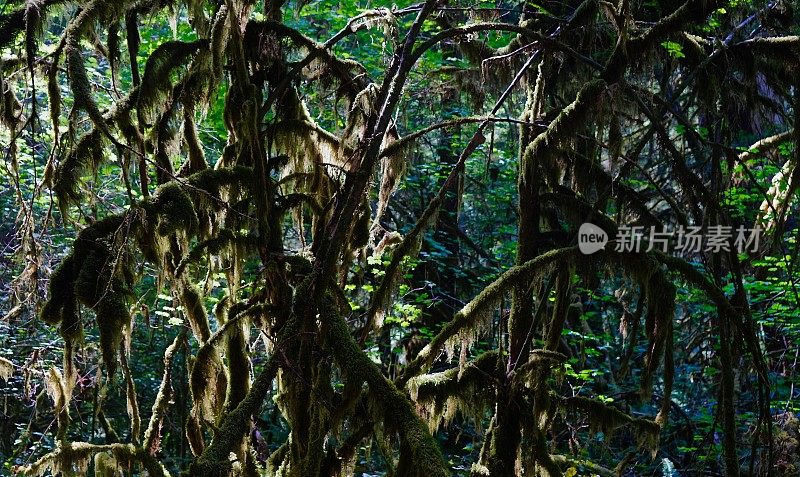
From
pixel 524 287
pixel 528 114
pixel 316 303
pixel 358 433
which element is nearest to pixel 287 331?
pixel 316 303

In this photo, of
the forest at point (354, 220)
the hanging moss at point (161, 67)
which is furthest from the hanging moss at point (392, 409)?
the hanging moss at point (161, 67)

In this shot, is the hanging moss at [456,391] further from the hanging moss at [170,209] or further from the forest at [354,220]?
the hanging moss at [170,209]

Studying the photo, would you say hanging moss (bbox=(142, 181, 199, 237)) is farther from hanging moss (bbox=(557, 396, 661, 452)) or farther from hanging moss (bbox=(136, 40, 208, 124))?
hanging moss (bbox=(557, 396, 661, 452))

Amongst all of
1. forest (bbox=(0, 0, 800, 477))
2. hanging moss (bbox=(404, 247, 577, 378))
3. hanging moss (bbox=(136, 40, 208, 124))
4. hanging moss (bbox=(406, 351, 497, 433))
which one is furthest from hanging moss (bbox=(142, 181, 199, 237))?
hanging moss (bbox=(406, 351, 497, 433))

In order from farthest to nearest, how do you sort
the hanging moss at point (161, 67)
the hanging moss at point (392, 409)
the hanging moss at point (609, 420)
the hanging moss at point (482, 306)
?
the hanging moss at point (609, 420), the hanging moss at point (161, 67), the hanging moss at point (482, 306), the hanging moss at point (392, 409)

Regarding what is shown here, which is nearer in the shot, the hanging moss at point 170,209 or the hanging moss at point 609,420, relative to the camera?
the hanging moss at point 170,209

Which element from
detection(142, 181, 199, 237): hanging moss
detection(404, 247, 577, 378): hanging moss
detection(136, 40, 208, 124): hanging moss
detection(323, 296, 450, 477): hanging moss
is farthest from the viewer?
detection(136, 40, 208, 124): hanging moss

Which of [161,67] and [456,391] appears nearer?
[161,67]

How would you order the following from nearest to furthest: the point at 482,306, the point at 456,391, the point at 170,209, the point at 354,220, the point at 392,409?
the point at 392,409 < the point at 170,209 < the point at 482,306 < the point at 456,391 < the point at 354,220

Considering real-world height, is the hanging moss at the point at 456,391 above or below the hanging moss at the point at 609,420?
above

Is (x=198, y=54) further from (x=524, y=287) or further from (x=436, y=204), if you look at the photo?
(x=524, y=287)

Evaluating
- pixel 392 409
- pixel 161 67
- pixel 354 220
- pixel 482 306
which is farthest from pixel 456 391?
pixel 161 67

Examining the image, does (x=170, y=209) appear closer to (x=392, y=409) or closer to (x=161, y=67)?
(x=161, y=67)

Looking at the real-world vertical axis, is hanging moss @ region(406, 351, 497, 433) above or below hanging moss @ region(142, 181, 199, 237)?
below
